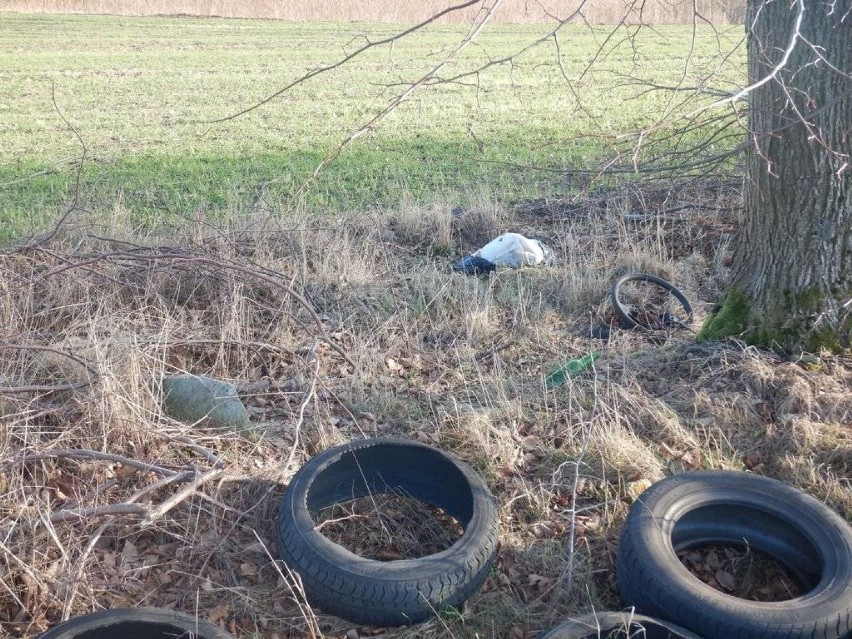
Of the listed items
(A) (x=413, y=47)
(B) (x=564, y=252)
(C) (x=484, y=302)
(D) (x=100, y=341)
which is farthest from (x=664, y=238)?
(A) (x=413, y=47)

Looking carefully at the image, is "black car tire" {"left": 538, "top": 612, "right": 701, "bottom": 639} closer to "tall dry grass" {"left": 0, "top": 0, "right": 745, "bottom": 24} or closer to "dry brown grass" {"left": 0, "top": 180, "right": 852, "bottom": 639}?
"dry brown grass" {"left": 0, "top": 180, "right": 852, "bottom": 639}

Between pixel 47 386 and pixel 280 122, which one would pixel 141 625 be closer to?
pixel 47 386

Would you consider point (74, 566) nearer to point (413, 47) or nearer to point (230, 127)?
point (230, 127)

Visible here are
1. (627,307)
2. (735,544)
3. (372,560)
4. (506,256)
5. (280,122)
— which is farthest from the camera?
(280,122)

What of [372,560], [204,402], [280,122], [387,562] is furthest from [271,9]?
[387,562]

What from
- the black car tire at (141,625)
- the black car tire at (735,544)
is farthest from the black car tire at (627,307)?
the black car tire at (141,625)

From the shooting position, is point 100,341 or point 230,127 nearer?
point 100,341

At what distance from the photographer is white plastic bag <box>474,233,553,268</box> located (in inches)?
296

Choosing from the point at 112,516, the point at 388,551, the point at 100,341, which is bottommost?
the point at 388,551

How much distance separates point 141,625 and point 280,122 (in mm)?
14264

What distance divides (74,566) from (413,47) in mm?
29026

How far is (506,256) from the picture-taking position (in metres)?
7.52

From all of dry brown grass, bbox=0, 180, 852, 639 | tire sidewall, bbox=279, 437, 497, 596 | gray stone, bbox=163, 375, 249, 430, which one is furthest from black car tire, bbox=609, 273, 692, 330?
gray stone, bbox=163, 375, 249, 430

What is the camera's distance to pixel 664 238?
7914 millimetres
